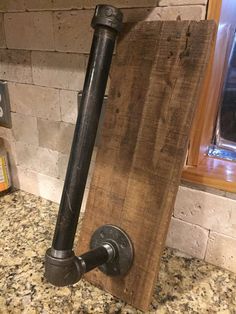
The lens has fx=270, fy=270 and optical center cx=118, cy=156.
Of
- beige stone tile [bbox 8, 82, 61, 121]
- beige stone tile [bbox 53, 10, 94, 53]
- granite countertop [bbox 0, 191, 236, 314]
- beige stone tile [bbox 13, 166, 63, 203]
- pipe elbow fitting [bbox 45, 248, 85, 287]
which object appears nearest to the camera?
pipe elbow fitting [bbox 45, 248, 85, 287]

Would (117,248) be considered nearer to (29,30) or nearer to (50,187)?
(50,187)

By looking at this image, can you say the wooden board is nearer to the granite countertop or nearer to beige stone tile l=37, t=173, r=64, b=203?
the granite countertop

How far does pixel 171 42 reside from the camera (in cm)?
55

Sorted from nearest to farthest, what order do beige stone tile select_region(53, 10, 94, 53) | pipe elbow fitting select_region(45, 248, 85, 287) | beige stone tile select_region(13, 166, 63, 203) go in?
1. pipe elbow fitting select_region(45, 248, 85, 287)
2. beige stone tile select_region(53, 10, 94, 53)
3. beige stone tile select_region(13, 166, 63, 203)

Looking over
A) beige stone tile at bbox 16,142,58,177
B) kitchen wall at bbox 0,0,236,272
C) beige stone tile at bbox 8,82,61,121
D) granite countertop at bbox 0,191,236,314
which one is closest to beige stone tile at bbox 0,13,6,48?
kitchen wall at bbox 0,0,236,272

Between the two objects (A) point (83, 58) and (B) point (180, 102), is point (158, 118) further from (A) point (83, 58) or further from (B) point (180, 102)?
(A) point (83, 58)

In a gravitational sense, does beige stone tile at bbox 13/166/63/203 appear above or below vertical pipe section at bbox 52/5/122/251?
below

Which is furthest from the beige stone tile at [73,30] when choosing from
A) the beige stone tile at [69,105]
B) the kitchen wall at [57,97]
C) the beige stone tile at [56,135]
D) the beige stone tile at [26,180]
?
the beige stone tile at [26,180]

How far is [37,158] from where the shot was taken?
931mm

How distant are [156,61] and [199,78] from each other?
10 centimetres

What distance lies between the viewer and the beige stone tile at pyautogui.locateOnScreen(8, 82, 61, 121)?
82 cm

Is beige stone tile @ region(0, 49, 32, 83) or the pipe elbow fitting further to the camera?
beige stone tile @ region(0, 49, 32, 83)

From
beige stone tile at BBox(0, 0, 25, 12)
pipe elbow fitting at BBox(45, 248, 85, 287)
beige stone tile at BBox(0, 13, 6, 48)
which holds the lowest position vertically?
pipe elbow fitting at BBox(45, 248, 85, 287)

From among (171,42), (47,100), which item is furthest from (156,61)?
(47,100)
